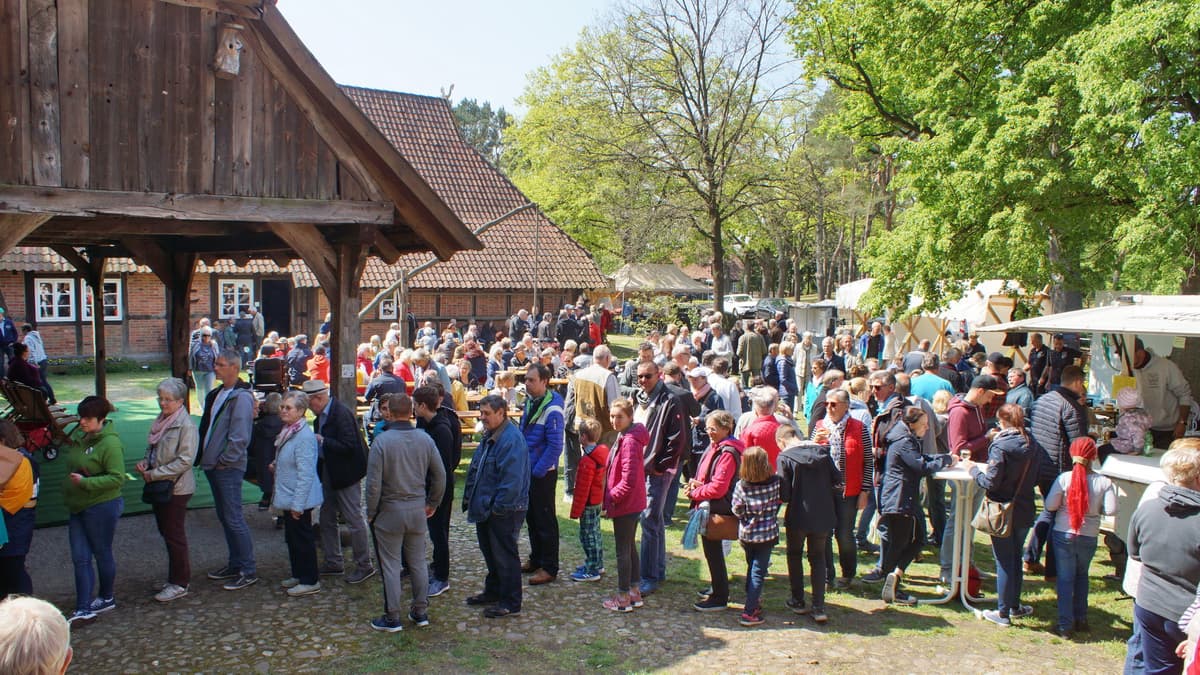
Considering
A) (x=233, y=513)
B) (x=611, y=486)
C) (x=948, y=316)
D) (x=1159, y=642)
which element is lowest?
(x=1159, y=642)

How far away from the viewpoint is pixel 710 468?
6469 millimetres

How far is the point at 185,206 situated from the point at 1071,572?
731 centimetres

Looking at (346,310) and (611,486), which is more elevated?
(346,310)

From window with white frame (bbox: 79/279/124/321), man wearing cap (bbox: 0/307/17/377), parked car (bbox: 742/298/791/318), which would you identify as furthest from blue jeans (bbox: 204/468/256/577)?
parked car (bbox: 742/298/791/318)

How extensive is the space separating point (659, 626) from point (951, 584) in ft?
8.64

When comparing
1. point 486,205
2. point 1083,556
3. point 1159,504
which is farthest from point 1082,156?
point 486,205

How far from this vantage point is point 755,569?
636 cm

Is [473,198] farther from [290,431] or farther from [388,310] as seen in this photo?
[290,431]

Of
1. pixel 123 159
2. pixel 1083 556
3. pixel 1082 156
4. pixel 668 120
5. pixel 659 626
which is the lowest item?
pixel 659 626

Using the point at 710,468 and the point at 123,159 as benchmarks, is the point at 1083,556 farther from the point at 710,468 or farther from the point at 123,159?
the point at 123,159

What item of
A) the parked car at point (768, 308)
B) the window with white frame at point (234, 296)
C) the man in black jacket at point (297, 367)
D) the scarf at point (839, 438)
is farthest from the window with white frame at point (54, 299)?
the parked car at point (768, 308)

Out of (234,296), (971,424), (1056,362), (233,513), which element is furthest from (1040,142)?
(234,296)

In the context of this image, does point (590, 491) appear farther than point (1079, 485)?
Yes

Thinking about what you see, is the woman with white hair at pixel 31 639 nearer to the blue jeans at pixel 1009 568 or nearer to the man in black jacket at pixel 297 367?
the blue jeans at pixel 1009 568
